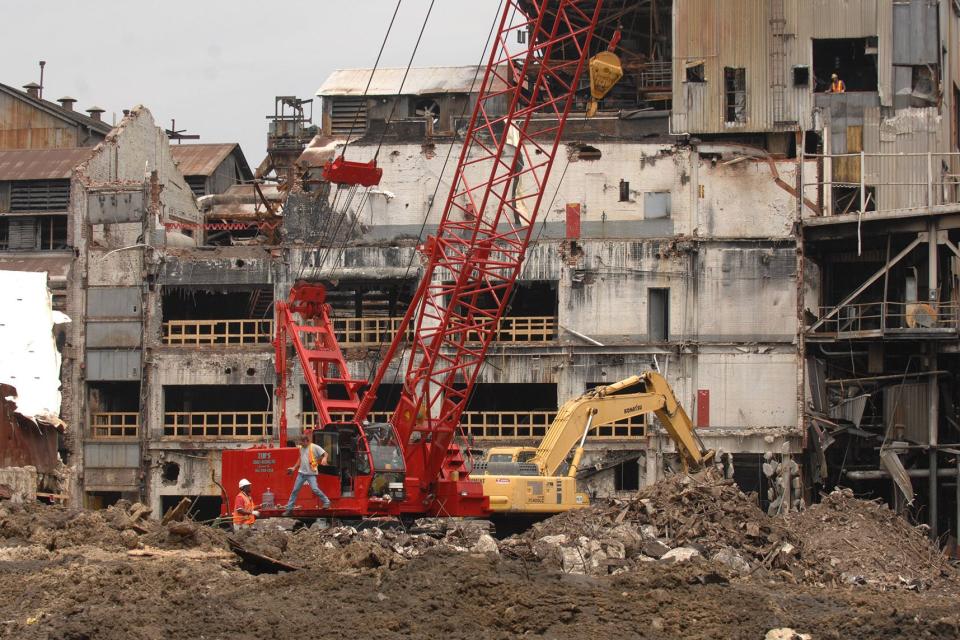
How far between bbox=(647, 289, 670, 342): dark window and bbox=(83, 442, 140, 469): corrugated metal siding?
17410mm

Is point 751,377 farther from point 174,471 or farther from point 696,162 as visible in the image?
point 174,471

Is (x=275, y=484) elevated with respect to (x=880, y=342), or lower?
lower

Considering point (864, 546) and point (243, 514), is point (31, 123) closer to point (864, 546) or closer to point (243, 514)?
point (243, 514)

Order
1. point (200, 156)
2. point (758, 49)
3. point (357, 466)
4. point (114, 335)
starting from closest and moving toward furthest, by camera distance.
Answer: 1. point (357, 466)
2. point (758, 49)
3. point (114, 335)
4. point (200, 156)

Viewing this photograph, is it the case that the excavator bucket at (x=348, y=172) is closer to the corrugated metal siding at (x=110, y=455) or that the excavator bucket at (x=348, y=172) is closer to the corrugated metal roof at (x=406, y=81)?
the corrugated metal siding at (x=110, y=455)

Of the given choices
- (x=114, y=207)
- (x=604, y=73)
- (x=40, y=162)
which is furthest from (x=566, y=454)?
(x=40, y=162)

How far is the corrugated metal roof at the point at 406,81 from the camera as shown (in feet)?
203

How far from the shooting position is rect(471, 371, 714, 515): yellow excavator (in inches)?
1446

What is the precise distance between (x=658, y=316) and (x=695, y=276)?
1.83 meters

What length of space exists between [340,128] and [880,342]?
1082 inches

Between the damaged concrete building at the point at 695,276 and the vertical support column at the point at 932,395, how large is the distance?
0.27 feet

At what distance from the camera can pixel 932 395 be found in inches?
1710

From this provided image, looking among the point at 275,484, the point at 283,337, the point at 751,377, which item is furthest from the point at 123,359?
the point at 751,377

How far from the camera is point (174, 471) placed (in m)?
49.9
